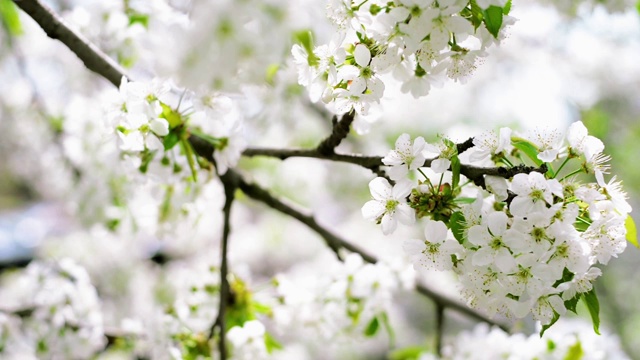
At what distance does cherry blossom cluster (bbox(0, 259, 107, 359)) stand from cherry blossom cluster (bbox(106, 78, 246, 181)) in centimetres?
82

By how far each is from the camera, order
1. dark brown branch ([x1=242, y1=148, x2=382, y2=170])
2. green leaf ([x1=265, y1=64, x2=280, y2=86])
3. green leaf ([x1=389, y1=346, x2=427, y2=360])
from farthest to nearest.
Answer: green leaf ([x1=389, y1=346, x2=427, y2=360]), dark brown branch ([x1=242, y1=148, x2=382, y2=170]), green leaf ([x1=265, y1=64, x2=280, y2=86])

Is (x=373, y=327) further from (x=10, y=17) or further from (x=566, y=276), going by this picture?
(x=10, y=17)

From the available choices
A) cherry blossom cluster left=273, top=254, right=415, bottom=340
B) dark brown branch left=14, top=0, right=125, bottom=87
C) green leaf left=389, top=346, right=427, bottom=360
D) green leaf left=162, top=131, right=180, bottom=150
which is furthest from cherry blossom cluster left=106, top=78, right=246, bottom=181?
green leaf left=389, top=346, right=427, bottom=360

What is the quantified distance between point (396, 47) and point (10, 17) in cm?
177

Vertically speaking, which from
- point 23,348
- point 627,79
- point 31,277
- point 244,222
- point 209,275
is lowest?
point 244,222

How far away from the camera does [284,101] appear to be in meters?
2.63

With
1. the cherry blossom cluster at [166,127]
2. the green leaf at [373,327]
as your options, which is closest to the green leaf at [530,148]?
the cherry blossom cluster at [166,127]

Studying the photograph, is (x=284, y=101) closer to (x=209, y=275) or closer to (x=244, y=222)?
(x=209, y=275)

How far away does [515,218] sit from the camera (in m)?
0.92

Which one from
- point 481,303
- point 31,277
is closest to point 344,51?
point 481,303

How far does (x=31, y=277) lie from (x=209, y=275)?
610 mm

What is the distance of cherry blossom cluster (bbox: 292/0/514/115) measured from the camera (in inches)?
34.9

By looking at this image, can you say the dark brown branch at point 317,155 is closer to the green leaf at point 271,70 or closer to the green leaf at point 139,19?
the green leaf at point 271,70

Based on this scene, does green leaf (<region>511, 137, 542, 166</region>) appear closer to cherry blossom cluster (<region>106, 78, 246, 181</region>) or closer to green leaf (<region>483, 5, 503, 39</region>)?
green leaf (<region>483, 5, 503, 39</region>)
